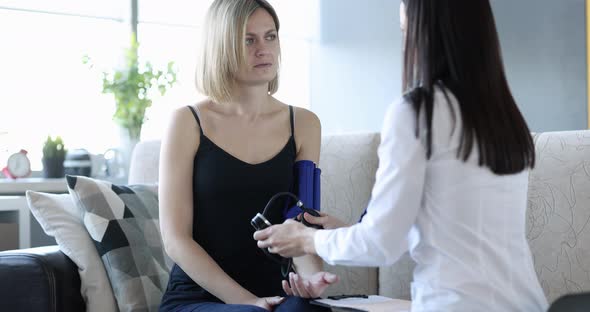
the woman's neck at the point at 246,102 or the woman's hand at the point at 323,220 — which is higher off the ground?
the woman's neck at the point at 246,102

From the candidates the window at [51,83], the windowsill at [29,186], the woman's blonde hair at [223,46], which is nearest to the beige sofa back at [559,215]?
the woman's blonde hair at [223,46]

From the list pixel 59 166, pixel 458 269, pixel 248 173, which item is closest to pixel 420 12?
pixel 458 269

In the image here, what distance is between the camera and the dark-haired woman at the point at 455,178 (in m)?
1.14

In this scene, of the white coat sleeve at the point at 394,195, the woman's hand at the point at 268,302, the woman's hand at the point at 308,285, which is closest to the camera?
the white coat sleeve at the point at 394,195

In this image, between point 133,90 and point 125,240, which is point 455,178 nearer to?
point 125,240

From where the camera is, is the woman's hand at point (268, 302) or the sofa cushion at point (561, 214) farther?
the sofa cushion at point (561, 214)

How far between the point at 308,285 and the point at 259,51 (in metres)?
0.71

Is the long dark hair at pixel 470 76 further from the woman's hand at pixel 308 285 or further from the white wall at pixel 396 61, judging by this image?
the white wall at pixel 396 61

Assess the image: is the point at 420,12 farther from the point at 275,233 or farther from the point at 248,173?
the point at 248,173

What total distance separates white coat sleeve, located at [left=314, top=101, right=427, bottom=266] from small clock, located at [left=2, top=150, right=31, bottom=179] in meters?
2.73

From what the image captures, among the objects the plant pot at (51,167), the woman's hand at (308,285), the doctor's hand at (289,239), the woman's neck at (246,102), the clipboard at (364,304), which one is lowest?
the clipboard at (364,304)

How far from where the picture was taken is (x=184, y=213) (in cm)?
188

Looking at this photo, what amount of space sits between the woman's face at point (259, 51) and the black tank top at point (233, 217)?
0.77 ft

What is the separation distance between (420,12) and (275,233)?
0.49 metres
